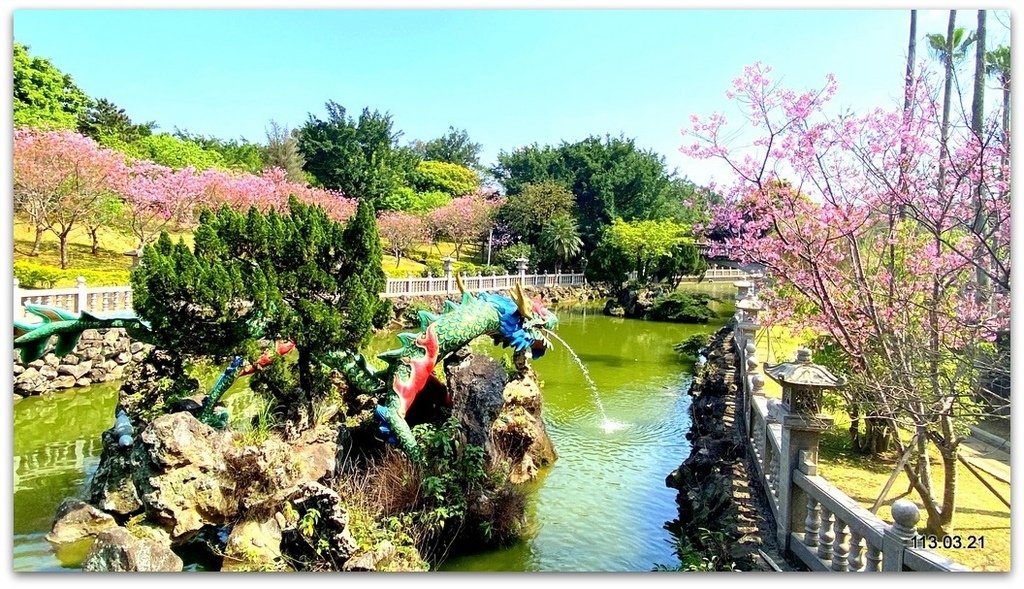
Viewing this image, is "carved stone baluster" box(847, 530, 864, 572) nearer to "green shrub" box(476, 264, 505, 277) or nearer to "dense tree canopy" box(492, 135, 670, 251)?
"green shrub" box(476, 264, 505, 277)

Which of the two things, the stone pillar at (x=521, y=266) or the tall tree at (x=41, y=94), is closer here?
the tall tree at (x=41, y=94)

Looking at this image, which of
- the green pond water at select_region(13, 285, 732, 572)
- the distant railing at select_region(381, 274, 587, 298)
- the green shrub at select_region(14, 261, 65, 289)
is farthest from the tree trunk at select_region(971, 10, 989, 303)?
the distant railing at select_region(381, 274, 587, 298)

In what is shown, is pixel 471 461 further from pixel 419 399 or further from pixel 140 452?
pixel 140 452

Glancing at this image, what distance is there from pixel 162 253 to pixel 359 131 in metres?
18.1

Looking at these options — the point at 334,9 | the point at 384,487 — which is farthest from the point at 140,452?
the point at 334,9

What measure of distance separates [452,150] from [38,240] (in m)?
29.6

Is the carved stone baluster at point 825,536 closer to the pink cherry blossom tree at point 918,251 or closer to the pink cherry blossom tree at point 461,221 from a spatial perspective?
the pink cherry blossom tree at point 918,251

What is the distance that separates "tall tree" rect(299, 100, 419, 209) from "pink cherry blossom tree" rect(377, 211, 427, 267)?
875mm

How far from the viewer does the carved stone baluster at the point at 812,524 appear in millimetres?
3578

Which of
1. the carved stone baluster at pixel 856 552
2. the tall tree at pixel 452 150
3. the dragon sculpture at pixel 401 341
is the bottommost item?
the carved stone baluster at pixel 856 552

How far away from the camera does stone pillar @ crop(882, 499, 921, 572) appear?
2.72 m

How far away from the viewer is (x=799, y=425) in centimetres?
380

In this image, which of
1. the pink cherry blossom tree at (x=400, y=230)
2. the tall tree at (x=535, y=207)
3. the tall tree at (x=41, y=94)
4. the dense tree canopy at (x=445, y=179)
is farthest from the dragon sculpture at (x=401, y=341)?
the dense tree canopy at (x=445, y=179)

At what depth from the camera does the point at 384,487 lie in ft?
15.3
